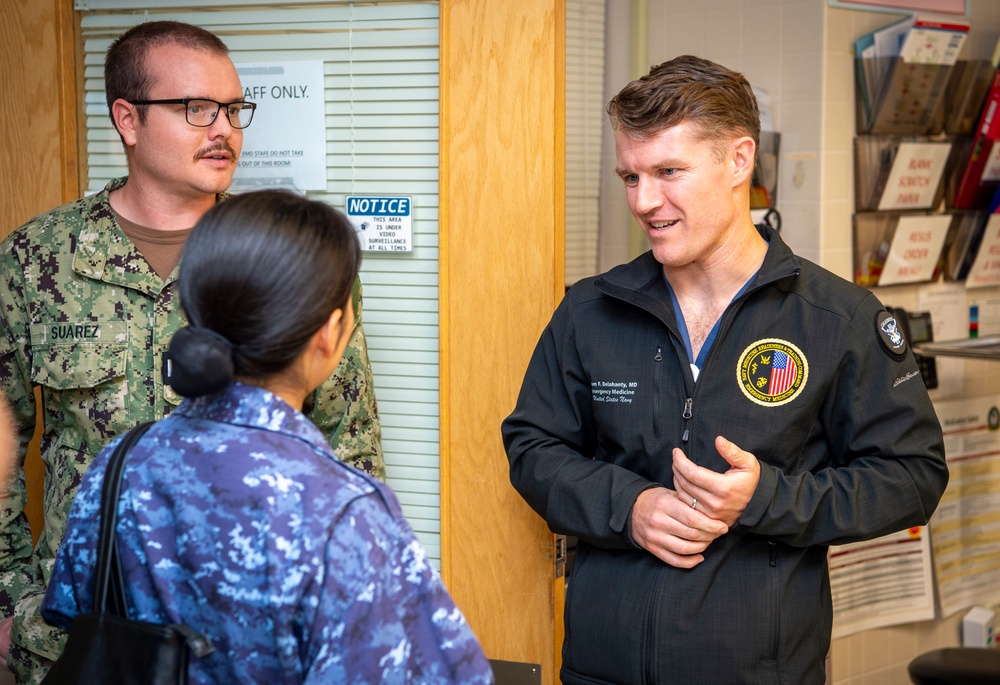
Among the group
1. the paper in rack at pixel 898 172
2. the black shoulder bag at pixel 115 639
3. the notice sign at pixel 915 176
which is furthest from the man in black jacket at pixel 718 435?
the notice sign at pixel 915 176

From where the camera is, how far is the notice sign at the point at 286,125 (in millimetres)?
2354

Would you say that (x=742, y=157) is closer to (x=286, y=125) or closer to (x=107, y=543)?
(x=286, y=125)

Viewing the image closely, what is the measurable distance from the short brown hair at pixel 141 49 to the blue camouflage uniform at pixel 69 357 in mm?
249

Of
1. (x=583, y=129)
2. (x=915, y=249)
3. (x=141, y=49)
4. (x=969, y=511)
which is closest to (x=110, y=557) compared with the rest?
(x=141, y=49)

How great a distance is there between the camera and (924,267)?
11.3 feet

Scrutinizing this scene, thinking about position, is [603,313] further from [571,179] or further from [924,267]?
[924,267]

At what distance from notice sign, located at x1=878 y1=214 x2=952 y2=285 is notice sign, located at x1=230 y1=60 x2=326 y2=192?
1949 millimetres

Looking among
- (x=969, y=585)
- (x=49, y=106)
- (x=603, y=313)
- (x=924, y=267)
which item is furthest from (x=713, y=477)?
(x=969, y=585)

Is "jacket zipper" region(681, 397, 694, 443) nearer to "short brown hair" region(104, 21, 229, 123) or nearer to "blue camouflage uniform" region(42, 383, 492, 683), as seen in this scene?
"blue camouflage uniform" region(42, 383, 492, 683)

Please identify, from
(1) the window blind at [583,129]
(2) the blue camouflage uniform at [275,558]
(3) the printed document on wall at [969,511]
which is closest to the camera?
(2) the blue camouflage uniform at [275,558]

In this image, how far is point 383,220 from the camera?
2340 millimetres

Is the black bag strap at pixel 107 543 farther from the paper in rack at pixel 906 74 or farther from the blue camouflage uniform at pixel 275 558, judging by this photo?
the paper in rack at pixel 906 74

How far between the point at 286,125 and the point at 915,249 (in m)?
2.20

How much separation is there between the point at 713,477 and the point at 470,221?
2.91 feet
